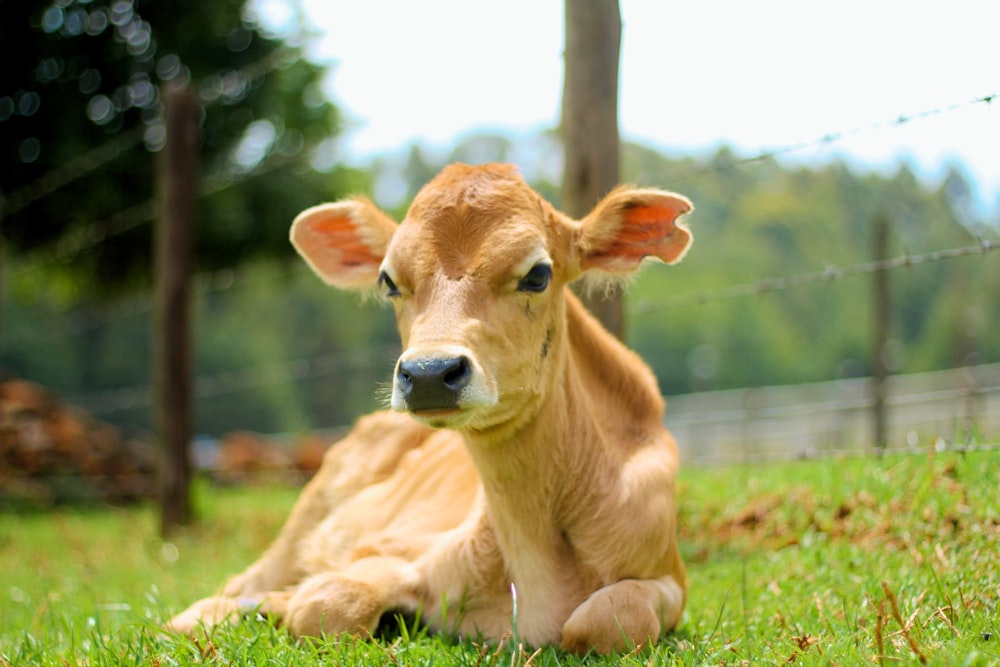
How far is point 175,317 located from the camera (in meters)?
7.79

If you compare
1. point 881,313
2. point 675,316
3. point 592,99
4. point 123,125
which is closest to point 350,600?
point 592,99

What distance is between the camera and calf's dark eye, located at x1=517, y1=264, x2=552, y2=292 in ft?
11.0

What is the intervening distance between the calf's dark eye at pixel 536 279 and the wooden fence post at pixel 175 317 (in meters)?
5.09

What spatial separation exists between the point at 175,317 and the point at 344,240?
4.10m

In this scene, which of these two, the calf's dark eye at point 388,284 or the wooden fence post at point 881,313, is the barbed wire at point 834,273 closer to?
the calf's dark eye at point 388,284

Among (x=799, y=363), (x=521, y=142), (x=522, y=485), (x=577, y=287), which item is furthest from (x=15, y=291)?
(x=521, y=142)

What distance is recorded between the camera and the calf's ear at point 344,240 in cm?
401

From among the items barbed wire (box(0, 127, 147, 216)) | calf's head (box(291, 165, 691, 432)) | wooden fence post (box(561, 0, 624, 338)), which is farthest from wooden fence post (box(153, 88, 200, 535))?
barbed wire (box(0, 127, 147, 216))

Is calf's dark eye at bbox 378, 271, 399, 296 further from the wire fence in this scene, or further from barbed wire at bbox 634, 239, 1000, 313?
barbed wire at bbox 634, 239, 1000, 313

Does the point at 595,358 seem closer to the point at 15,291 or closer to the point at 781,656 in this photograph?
the point at 781,656

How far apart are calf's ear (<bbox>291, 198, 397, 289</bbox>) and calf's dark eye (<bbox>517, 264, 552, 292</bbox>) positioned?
828 millimetres

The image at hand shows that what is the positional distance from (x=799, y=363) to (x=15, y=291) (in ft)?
115

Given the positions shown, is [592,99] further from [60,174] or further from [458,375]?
[60,174]

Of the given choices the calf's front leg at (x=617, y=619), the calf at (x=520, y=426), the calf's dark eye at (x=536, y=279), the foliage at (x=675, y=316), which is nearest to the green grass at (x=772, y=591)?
the calf's front leg at (x=617, y=619)
